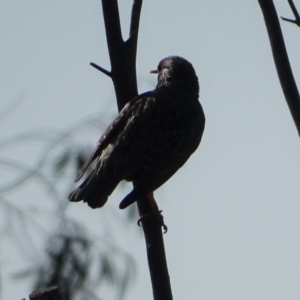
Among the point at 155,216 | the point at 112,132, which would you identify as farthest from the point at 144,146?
the point at 155,216

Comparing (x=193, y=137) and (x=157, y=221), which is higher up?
(x=193, y=137)

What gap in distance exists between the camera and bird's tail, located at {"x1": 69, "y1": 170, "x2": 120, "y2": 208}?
494cm

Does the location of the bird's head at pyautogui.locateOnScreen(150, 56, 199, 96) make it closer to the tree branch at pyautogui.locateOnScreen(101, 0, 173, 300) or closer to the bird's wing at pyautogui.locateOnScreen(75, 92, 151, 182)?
the bird's wing at pyautogui.locateOnScreen(75, 92, 151, 182)

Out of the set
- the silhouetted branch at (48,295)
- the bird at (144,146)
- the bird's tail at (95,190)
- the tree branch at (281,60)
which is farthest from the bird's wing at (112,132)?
the silhouetted branch at (48,295)

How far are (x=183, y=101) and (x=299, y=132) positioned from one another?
282 cm

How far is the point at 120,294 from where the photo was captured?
4.62 meters

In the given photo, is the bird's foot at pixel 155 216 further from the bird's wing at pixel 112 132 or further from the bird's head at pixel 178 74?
the bird's head at pixel 178 74

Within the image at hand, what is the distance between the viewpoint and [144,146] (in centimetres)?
543

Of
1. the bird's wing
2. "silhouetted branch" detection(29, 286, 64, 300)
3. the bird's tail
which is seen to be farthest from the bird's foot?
"silhouetted branch" detection(29, 286, 64, 300)

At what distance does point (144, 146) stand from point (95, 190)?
1.84ft

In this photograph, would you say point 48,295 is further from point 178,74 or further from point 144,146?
point 178,74

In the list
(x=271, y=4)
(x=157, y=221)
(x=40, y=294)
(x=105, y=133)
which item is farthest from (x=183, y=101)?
(x=40, y=294)

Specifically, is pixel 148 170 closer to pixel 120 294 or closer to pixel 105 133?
pixel 105 133

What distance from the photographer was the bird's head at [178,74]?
652 cm
